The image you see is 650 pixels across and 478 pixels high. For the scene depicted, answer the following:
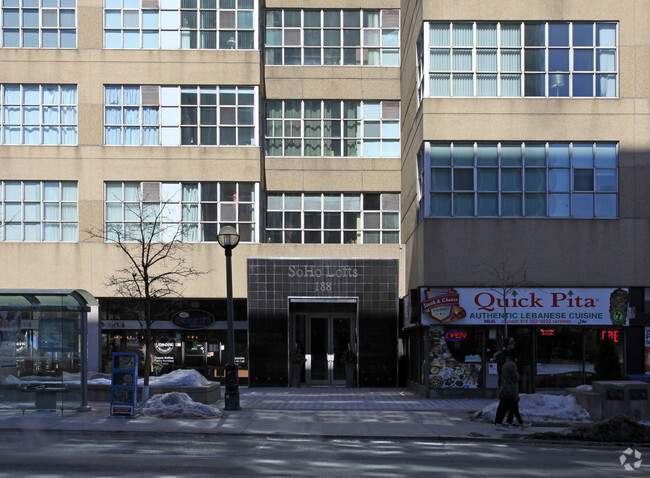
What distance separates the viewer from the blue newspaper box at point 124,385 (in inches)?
830

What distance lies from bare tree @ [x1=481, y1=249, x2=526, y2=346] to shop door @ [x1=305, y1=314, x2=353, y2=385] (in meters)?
9.46

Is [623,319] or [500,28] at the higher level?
[500,28]

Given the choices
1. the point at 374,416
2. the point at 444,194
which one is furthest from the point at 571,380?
the point at 374,416

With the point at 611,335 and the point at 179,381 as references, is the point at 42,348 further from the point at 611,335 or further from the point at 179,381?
the point at 611,335

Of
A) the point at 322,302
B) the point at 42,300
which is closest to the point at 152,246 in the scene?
the point at 322,302

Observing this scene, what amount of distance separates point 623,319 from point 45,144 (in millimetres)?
23268

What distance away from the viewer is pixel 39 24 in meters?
35.3

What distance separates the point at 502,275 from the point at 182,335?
14256 mm

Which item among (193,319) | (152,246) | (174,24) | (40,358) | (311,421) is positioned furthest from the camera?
(193,319)

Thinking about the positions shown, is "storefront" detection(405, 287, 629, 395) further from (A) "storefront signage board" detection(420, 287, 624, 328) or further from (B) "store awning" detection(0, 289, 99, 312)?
(B) "store awning" detection(0, 289, 99, 312)

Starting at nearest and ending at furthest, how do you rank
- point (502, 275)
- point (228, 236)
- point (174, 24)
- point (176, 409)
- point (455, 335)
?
point (176, 409)
point (228, 236)
point (502, 275)
point (455, 335)
point (174, 24)

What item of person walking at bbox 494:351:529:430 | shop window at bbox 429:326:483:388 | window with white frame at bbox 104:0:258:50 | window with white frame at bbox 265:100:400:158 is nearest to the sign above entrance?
window with white frame at bbox 265:100:400:158

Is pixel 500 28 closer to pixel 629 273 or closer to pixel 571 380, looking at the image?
pixel 629 273

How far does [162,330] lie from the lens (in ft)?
119
